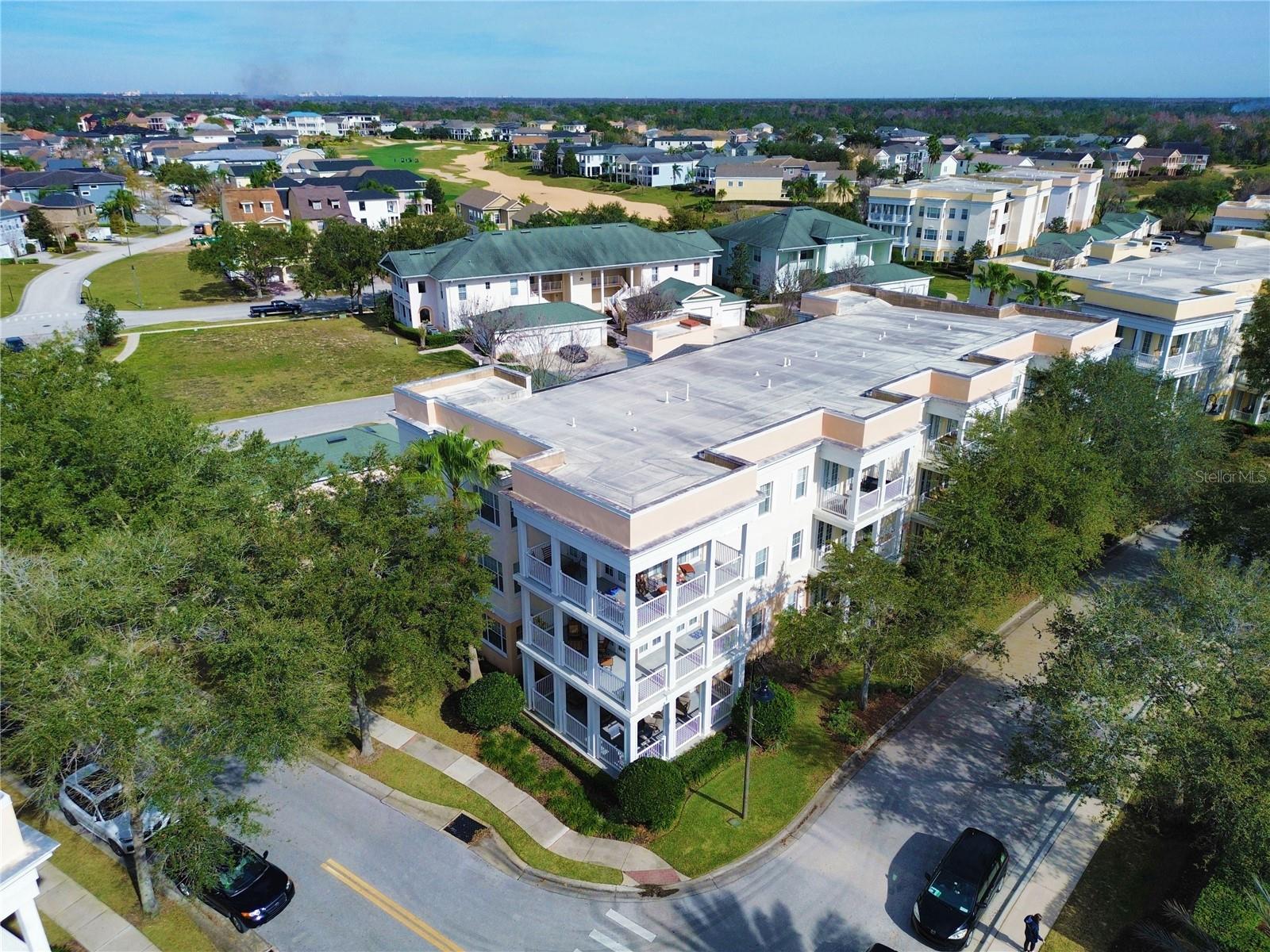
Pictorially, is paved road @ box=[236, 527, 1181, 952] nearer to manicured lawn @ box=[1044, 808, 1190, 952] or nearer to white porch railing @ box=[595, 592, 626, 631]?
manicured lawn @ box=[1044, 808, 1190, 952]

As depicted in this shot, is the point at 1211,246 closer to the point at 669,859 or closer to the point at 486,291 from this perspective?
the point at 486,291

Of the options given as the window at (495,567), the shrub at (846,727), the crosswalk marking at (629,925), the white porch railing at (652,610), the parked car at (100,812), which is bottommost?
the crosswalk marking at (629,925)

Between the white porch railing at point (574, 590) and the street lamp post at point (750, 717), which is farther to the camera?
the white porch railing at point (574, 590)

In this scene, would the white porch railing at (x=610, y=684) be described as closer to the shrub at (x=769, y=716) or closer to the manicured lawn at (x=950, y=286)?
the shrub at (x=769, y=716)

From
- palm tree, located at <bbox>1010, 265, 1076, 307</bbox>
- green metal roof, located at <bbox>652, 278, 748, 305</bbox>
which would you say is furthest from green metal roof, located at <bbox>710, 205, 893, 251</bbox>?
palm tree, located at <bbox>1010, 265, 1076, 307</bbox>

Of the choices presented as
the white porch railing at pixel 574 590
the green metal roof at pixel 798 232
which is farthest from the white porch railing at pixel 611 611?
the green metal roof at pixel 798 232

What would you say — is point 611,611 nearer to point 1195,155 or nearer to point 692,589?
point 692,589

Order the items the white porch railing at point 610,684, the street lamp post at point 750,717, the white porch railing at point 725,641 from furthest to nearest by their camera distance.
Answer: the white porch railing at point 725,641
the white porch railing at point 610,684
the street lamp post at point 750,717
